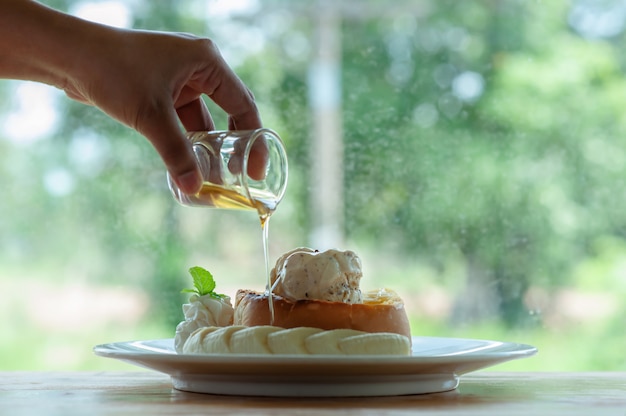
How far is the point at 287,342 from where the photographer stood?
122cm

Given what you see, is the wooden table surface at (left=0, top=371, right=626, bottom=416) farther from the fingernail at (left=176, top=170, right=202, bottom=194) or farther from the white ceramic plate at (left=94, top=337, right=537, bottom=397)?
the fingernail at (left=176, top=170, right=202, bottom=194)

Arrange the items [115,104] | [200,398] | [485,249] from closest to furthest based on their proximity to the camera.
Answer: [200,398] < [115,104] < [485,249]

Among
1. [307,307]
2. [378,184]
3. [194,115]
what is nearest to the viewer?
[307,307]

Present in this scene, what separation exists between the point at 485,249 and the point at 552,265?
0.92 feet

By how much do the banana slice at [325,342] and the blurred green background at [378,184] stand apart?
7.48ft

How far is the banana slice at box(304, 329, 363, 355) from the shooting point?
1213 mm

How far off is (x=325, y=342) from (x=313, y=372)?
0.09 m

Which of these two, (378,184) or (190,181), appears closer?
(190,181)

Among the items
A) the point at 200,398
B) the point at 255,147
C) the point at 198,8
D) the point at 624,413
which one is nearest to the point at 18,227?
the point at 198,8

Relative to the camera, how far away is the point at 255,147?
4.69ft

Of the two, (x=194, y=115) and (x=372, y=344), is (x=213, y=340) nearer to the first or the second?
(x=372, y=344)

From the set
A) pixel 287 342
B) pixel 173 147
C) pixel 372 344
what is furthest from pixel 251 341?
pixel 173 147

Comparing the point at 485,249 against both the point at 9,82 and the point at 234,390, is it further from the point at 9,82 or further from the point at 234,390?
the point at 234,390

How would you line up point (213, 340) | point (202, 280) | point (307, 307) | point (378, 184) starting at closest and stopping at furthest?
1. point (213, 340)
2. point (307, 307)
3. point (202, 280)
4. point (378, 184)
